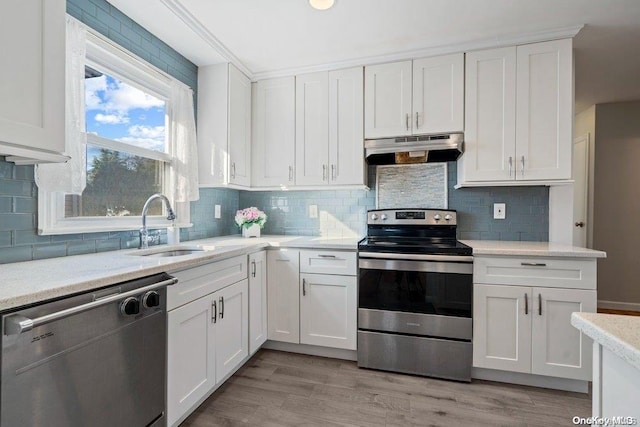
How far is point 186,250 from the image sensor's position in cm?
216

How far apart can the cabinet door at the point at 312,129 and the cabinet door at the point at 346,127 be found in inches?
2.1

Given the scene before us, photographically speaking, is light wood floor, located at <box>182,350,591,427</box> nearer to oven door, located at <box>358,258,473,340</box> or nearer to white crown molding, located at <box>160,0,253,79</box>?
oven door, located at <box>358,258,473,340</box>

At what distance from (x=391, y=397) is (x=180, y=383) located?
123 cm

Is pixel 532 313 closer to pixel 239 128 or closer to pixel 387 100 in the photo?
pixel 387 100

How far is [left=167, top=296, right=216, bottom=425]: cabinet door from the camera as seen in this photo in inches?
58.6

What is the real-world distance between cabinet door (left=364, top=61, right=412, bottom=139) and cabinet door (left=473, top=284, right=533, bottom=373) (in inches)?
52.5

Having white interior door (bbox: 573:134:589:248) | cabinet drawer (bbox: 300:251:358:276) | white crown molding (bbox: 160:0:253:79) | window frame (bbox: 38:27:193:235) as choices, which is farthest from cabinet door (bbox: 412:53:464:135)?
white interior door (bbox: 573:134:589:248)

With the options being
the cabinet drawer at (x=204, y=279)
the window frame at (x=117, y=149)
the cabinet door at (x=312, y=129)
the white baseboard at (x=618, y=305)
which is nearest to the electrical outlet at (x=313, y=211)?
the cabinet door at (x=312, y=129)

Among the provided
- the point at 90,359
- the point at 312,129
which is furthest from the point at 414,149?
the point at 90,359

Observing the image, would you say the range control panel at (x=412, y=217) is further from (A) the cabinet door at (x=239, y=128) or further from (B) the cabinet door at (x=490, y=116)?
(A) the cabinet door at (x=239, y=128)

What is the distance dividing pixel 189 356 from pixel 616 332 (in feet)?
5.53

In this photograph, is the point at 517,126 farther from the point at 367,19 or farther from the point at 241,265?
the point at 241,265

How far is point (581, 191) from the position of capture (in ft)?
12.5

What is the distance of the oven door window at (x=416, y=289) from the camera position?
2.10m
